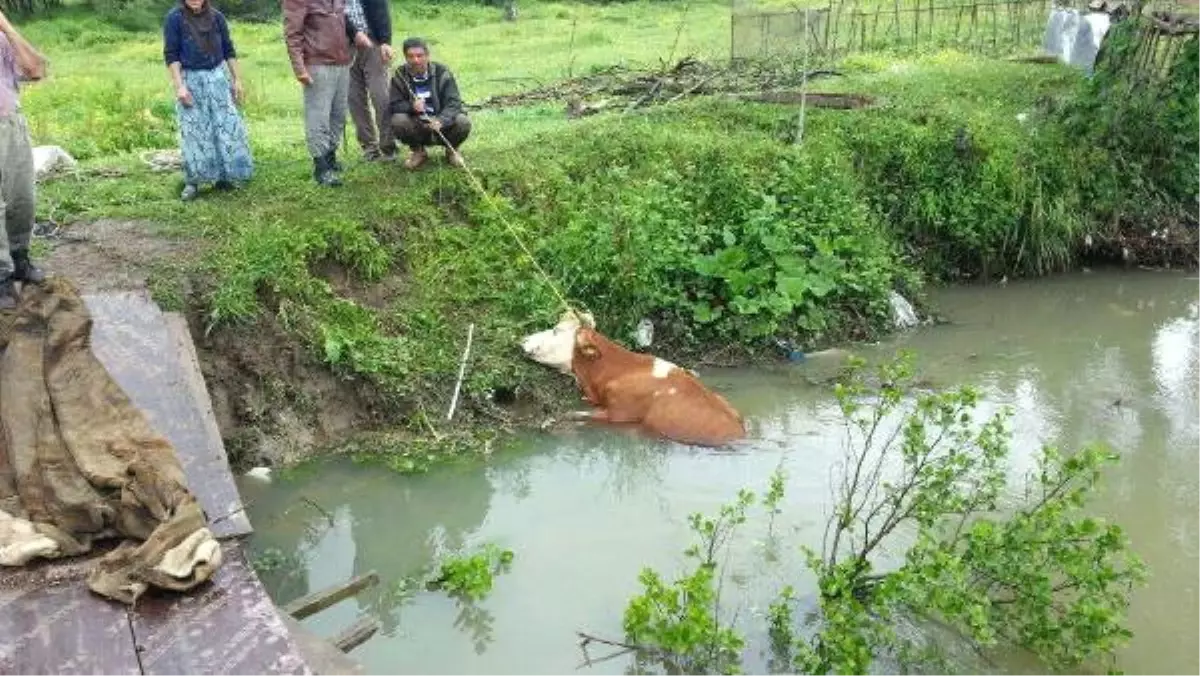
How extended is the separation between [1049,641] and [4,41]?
4.95 meters

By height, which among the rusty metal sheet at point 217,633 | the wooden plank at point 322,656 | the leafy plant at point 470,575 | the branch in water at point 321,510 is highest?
the rusty metal sheet at point 217,633

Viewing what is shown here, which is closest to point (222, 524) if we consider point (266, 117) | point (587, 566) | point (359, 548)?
point (359, 548)

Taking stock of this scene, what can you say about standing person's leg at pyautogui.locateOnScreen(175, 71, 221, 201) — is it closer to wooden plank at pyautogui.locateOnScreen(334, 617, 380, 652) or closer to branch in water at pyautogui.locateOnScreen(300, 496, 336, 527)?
branch in water at pyautogui.locateOnScreen(300, 496, 336, 527)

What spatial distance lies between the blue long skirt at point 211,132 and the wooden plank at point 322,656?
443 cm

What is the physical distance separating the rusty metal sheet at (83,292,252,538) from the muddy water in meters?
0.78

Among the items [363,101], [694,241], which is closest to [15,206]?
[363,101]

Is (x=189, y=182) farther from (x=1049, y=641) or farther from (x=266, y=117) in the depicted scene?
(x=1049, y=641)

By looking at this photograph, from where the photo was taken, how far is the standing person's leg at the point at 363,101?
7.62 m

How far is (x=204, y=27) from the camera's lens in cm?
678

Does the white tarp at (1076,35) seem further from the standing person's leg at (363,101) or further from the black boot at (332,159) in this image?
the black boot at (332,159)

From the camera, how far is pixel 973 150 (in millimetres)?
8875

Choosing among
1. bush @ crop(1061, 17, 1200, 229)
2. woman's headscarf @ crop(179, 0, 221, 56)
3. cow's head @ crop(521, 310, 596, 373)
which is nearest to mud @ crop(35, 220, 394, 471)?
cow's head @ crop(521, 310, 596, 373)

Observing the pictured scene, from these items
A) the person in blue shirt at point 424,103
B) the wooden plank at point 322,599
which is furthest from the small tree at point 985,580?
the person in blue shirt at point 424,103

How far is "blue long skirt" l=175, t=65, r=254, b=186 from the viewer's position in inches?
272
